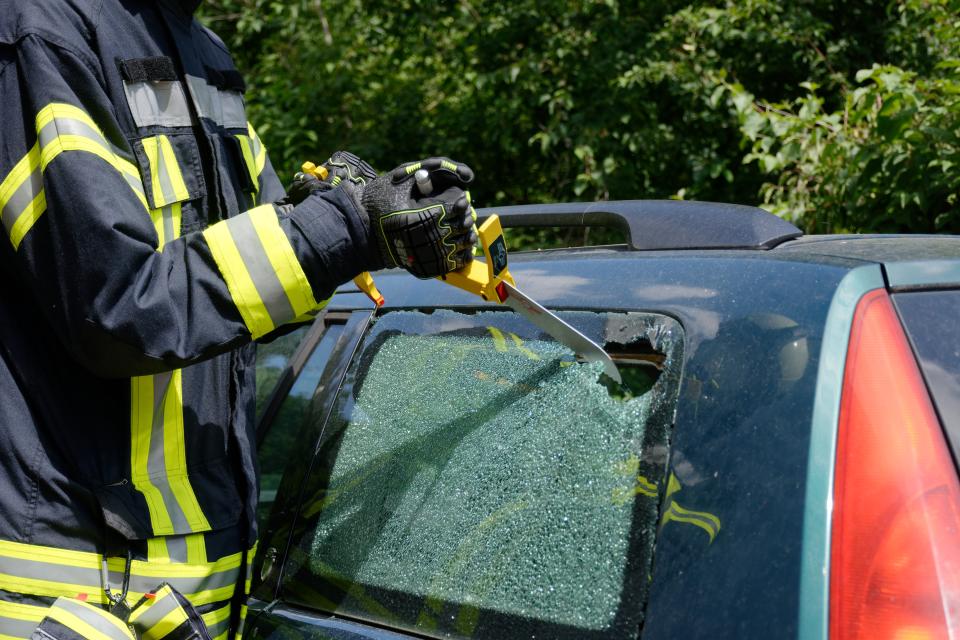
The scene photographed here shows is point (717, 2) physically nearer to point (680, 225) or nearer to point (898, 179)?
point (898, 179)

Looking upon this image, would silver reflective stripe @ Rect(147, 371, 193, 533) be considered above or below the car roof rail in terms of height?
below

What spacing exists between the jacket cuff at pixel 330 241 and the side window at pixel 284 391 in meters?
0.43

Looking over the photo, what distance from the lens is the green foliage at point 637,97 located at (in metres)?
3.32

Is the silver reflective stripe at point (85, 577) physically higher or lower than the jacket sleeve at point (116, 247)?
lower

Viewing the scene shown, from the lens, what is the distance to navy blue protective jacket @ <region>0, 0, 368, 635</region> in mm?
1326

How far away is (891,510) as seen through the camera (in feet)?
3.14

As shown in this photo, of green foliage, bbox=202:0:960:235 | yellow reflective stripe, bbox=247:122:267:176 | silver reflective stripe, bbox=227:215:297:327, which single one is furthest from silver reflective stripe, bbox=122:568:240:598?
green foliage, bbox=202:0:960:235

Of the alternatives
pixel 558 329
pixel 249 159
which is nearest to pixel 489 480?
pixel 558 329

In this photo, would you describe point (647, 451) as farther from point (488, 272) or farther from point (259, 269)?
point (259, 269)

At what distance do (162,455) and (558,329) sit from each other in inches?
25.9

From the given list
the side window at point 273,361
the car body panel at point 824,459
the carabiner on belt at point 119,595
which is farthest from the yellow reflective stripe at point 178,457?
the car body panel at point 824,459

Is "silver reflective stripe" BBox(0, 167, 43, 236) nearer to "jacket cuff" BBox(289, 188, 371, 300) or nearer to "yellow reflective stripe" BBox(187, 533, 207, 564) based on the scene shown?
"jacket cuff" BBox(289, 188, 371, 300)

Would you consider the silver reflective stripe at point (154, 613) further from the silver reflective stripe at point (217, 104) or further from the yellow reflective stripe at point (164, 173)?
the silver reflective stripe at point (217, 104)

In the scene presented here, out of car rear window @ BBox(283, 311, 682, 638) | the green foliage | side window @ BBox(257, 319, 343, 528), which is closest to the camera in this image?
car rear window @ BBox(283, 311, 682, 638)
